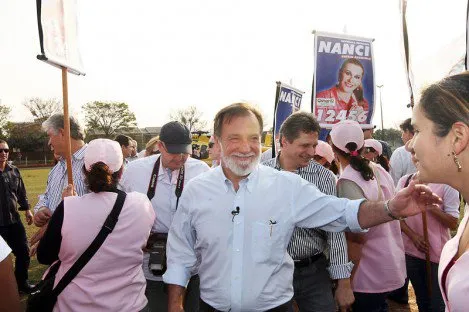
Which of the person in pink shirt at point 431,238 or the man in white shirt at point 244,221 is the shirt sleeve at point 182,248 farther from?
the person in pink shirt at point 431,238

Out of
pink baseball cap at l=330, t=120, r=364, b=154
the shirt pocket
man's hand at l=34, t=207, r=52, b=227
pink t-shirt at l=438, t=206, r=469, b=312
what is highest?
pink baseball cap at l=330, t=120, r=364, b=154

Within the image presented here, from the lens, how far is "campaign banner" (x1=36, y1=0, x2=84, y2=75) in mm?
3117

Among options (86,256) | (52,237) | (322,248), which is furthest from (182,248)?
(322,248)

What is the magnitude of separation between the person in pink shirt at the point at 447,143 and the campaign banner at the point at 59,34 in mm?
2697

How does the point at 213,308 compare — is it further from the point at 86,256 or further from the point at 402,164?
the point at 402,164

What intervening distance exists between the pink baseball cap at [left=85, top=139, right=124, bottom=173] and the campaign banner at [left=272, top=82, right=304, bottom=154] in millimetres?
4529

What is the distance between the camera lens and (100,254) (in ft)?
9.02

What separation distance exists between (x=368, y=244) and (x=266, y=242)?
1.57 m

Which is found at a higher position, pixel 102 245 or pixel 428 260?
pixel 102 245

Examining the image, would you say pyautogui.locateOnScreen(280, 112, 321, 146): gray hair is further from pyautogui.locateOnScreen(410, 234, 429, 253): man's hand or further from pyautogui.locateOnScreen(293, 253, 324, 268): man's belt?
pyautogui.locateOnScreen(410, 234, 429, 253): man's hand

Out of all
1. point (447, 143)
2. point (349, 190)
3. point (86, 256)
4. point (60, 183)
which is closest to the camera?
point (447, 143)

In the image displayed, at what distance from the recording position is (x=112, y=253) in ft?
9.14

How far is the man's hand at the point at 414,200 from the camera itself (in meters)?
2.10

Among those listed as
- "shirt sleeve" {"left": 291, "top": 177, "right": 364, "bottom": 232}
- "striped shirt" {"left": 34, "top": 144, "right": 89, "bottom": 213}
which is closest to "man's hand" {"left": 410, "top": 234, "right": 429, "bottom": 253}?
"shirt sleeve" {"left": 291, "top": 177, "right": 364, "bottom": 232}
